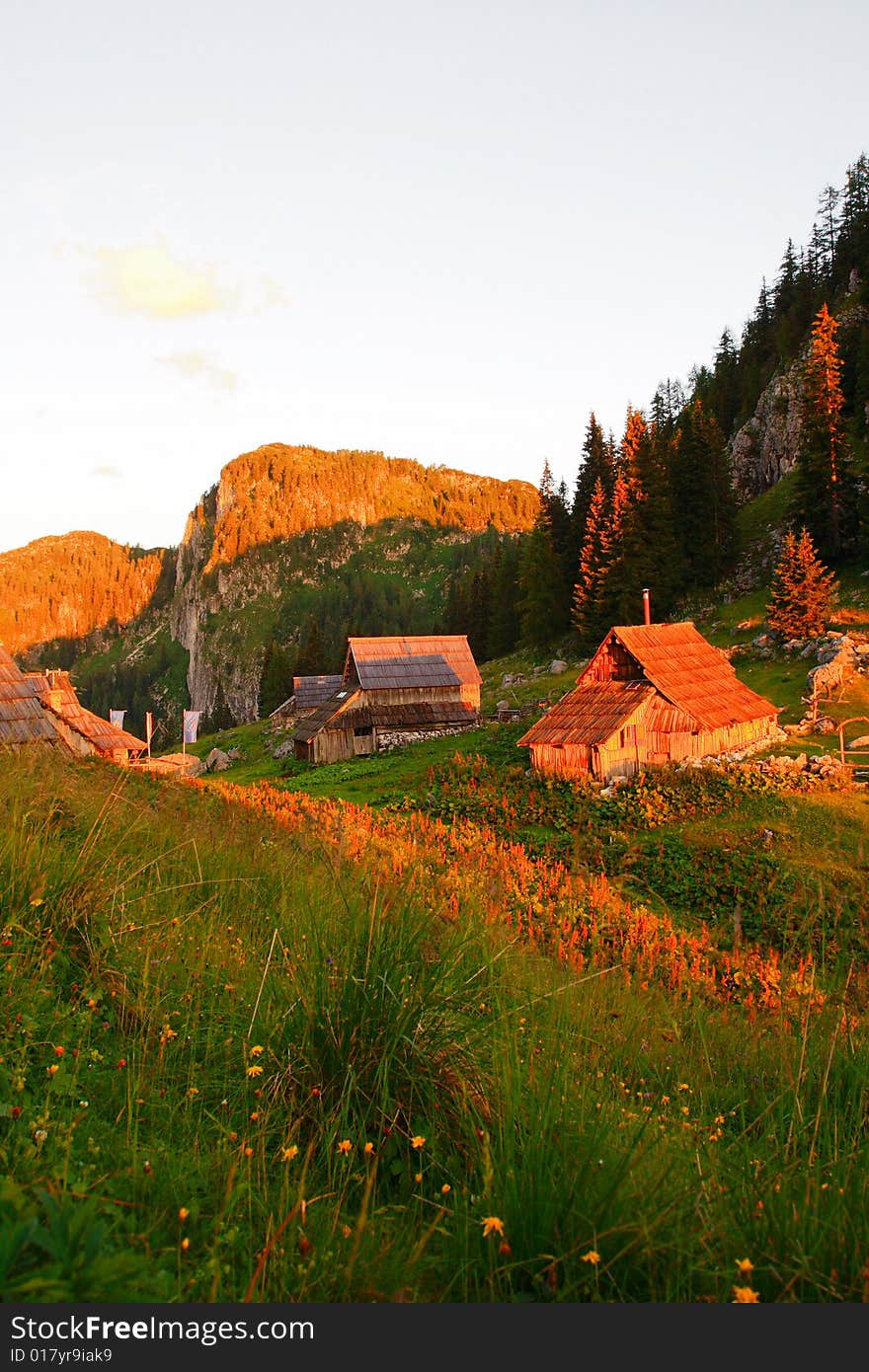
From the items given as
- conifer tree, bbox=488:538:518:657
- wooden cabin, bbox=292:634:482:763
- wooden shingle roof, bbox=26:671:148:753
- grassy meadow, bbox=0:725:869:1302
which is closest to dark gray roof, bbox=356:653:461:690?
wooden cabin, bbox=292:634:482:763

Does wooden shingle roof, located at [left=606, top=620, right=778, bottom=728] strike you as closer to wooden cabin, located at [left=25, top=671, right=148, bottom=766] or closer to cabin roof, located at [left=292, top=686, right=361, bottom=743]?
cabin roof, located at [left=292, top=686, right=361, bottom=743]

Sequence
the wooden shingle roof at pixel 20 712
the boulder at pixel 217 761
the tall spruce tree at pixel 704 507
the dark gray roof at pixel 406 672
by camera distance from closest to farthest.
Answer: the wooden shingle roof at pixel 20 712 → the dark gray roof at pixel 406 672 → the tall spruce tree at pixel 704 507 → the boulder at pixel 217 761

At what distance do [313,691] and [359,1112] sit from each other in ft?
187

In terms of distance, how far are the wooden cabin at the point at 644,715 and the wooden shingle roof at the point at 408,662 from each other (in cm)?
1913

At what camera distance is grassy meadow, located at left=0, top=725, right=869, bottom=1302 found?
7.34ft

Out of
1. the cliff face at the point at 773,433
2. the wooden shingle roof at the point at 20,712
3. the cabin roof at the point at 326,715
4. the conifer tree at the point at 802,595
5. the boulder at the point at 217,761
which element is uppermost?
the cliff face at the point at 773,433

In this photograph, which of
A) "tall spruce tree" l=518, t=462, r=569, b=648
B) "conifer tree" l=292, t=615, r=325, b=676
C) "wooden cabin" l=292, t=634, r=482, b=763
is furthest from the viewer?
"conifer tree" l=292, t=615, r=325, b=676

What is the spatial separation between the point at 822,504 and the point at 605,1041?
50611 millimetres

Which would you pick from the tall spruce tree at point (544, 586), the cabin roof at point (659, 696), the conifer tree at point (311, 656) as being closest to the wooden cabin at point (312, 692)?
the tall spruce tree at point (544, 586)

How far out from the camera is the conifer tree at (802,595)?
39.9 metres

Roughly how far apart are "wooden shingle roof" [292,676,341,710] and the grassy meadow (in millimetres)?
53224

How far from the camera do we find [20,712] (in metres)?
12.3

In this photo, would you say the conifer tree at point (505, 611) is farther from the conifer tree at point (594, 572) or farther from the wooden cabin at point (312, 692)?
the wooden cabin at point (312, 692)

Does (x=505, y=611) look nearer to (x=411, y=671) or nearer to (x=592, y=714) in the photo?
(x=411, y=671)
